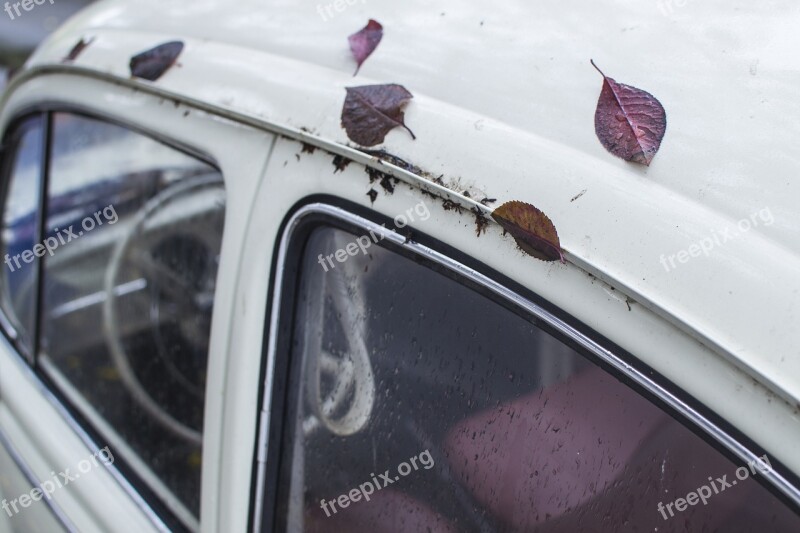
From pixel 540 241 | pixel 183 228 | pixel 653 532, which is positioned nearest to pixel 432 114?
pixel 540 241

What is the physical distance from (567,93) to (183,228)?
143 centimetres

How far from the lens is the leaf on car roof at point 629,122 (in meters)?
1.15

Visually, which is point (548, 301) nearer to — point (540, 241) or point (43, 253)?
point (540, 241)

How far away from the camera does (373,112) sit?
1353 mm

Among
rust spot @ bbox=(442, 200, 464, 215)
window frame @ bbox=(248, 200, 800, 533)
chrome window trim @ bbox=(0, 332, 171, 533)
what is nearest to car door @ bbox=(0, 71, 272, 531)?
chrome window trim @ bbox=(0, 332, 171, 533)

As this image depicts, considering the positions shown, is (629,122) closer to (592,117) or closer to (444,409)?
(592,117)

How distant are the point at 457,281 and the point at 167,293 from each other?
4.10 feet

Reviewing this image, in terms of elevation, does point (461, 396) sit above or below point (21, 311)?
above

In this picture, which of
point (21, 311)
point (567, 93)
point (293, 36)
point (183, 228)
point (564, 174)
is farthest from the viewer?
point (21, 311)

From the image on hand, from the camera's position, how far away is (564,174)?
1151mm

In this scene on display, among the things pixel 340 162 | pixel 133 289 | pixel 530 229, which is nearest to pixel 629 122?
pixel 530 229

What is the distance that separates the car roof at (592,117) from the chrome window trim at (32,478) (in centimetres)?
103

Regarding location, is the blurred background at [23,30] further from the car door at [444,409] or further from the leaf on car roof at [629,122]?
the leaf on car roof at [629,122]

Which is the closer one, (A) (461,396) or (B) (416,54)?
(A) (461,396)
